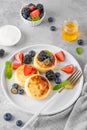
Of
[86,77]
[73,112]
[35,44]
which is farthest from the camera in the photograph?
[35,44]

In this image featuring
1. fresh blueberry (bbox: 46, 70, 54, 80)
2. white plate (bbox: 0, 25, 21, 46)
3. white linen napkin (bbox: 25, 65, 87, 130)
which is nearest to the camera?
white linen napkin (bbox: 25, 65, 87, 130)

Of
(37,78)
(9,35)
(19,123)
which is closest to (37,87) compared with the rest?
(37,78)

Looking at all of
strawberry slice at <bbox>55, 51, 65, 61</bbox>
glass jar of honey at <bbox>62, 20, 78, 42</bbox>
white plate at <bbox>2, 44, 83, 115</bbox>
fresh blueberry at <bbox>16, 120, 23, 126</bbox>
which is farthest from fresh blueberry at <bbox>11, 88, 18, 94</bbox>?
glass jar of honey at <bbox>62, 20, 78, 42</bbox>

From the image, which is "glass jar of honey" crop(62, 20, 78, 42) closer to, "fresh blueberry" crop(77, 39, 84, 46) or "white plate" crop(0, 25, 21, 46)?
"fresh blueberry" crop(77, 39, 84, 46)

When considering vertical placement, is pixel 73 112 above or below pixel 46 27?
below

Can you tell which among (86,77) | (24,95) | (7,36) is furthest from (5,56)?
(86,77)

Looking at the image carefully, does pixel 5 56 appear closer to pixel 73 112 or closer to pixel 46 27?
pixel 46 27
